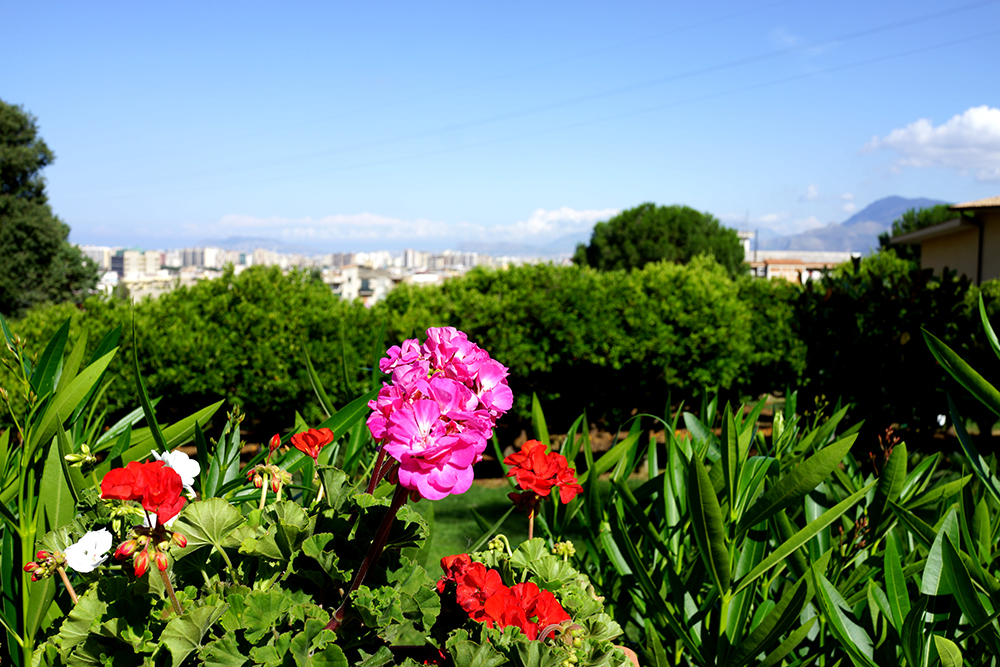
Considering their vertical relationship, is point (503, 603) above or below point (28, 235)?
below

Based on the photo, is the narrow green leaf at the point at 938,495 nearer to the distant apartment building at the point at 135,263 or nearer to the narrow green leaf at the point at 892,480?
the narrow green leaf at the point at 892,480

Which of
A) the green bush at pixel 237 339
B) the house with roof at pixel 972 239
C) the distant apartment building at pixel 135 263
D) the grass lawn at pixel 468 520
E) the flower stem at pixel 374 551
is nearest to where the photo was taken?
the flower stem at pixel 374 551

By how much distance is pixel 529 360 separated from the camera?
6.62 m

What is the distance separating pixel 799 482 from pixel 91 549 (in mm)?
1352

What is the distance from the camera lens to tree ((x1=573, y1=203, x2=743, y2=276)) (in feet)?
97.3

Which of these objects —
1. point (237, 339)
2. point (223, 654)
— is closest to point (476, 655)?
point (223, 654)

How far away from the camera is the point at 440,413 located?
35.7 inches

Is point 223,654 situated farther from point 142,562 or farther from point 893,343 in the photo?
point 893,343

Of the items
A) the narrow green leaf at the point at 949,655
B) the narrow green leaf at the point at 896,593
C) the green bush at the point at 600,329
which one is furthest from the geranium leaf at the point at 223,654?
the green bush at the point at 600,329

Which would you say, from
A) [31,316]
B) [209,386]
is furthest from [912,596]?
[31,316]

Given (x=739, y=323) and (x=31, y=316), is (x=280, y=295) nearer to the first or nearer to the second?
(x=31, y=316)

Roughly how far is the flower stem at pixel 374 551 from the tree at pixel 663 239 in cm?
2886

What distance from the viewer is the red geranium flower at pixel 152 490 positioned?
2.96ft

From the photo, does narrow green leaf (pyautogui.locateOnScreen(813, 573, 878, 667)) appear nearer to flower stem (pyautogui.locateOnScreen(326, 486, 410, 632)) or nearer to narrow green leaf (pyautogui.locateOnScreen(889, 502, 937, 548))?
narrow green leaf (pyautogui.locateOnScreen(889, 502, 937, 548))
